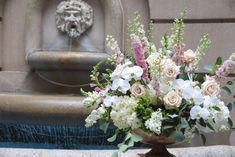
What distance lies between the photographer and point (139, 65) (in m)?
2.82

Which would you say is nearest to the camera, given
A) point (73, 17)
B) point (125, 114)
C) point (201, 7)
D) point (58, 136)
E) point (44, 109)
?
point (125, 114)

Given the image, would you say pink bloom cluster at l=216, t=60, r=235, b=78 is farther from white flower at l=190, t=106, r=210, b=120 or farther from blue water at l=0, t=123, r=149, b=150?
blue water at l=0, t=123, r=149, b=150

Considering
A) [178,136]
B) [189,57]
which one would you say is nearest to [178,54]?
[189,57]

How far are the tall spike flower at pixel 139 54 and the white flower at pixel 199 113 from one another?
1.04 ft

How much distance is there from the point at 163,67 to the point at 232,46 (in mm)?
4473

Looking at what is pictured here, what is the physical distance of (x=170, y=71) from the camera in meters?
2.75

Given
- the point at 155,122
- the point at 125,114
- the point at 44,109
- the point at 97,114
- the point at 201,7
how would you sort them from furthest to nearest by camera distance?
the point at 201,7 → the point at 44,109 → the point at 97,114 → the point at 125,114 → the point at 155,122

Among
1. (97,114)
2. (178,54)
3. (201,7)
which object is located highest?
(201,7)

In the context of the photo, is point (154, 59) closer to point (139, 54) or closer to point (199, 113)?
point (139, 54)

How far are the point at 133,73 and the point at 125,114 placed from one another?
218mm

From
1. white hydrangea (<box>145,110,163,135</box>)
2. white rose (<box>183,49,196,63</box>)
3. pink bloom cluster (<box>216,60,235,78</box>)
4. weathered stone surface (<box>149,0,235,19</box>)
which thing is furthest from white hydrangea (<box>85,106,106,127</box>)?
weathered stone surface (<box>149,0,235,19</box>)

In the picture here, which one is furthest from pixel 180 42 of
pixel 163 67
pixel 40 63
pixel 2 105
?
pixel 40 63

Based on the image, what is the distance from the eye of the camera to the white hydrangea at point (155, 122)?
2.66 metres

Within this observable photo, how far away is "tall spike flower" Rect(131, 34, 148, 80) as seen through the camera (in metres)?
2.78
